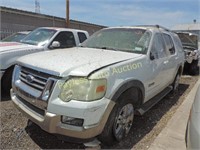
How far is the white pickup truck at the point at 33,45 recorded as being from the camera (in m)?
5.07

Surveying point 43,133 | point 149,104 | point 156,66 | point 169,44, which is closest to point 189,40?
point 169,44

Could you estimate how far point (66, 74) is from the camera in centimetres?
283

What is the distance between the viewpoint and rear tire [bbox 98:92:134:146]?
10.3 feet

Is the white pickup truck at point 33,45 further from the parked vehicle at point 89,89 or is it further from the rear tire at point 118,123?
the rear tire at point 118,123

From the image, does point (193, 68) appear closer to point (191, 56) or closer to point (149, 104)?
point (191, 56)

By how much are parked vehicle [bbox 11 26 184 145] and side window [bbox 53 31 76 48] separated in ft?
9.31

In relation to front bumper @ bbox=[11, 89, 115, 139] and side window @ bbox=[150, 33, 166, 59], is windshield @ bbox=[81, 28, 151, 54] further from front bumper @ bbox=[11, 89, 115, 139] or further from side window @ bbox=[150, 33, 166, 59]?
front bumper @ bbox=[11, 89, 115, 139]

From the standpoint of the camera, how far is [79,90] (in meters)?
2.80

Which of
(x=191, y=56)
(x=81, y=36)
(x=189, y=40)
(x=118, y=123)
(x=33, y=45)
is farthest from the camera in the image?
(x=189, y=40)

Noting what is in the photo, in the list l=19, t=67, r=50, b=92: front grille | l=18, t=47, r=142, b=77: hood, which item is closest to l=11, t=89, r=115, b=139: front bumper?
l=19, t=67, r=50, b=92: front grille

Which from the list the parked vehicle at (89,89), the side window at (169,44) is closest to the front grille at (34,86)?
the parked vehicle at (89,89)

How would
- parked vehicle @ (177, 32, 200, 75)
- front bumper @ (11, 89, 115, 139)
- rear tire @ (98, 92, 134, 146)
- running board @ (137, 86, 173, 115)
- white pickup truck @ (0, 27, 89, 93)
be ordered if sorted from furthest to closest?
parked vehicle @ (177, 32, 200, 75), white pickup truck @ (0, 27, 89, 93), running board @ (137, 86, 173, 115), rear tire @ (98, 92, 134, 146), front bumper @ (11, 89, 115, 139)

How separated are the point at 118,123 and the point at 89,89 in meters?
0.87

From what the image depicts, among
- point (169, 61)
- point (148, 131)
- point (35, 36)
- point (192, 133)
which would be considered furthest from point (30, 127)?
point (35, 36)
